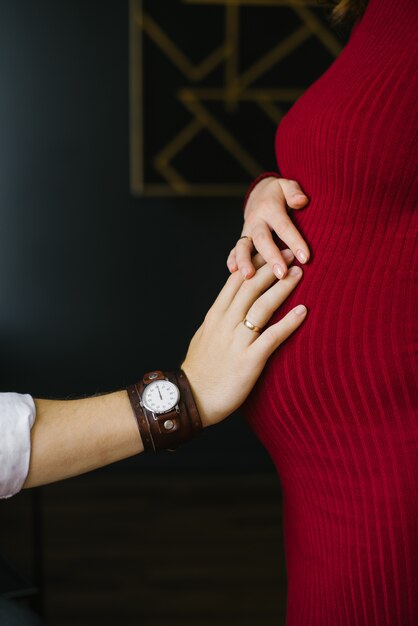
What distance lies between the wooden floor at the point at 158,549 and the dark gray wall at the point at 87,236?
0.21 m

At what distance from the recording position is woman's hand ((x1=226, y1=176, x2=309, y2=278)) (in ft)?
3.13

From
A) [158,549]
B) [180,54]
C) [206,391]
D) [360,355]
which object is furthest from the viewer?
[180,54]

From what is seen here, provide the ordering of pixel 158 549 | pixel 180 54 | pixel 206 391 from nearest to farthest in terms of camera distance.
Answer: pixel 206 391 < pixel 158 549 < pixel 180 54

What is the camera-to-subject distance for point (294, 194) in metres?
1.01

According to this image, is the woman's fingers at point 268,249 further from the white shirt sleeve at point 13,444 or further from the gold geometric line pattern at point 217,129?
the gold geometric line pattern at point 217,129

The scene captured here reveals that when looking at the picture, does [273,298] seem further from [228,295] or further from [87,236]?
[87,236]

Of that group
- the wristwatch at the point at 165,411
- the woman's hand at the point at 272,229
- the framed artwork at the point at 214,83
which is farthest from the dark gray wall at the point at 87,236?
the wristwatch at the point at 165,411

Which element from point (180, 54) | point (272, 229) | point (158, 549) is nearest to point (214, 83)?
point (180, 54)

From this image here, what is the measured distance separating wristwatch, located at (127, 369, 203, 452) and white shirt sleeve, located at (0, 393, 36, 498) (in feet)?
0.46

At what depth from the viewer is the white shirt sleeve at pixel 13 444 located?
91 cm

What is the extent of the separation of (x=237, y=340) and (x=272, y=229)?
0.60 feet

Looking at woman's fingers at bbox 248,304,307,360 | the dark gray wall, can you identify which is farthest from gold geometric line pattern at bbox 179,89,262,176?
woman's fingers at bbox 248,304,307,360

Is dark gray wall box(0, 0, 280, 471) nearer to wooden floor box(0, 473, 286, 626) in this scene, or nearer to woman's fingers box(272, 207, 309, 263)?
wooden floor box(0, 473, 286, 626)

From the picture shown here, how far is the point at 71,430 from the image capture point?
0.97 metres
